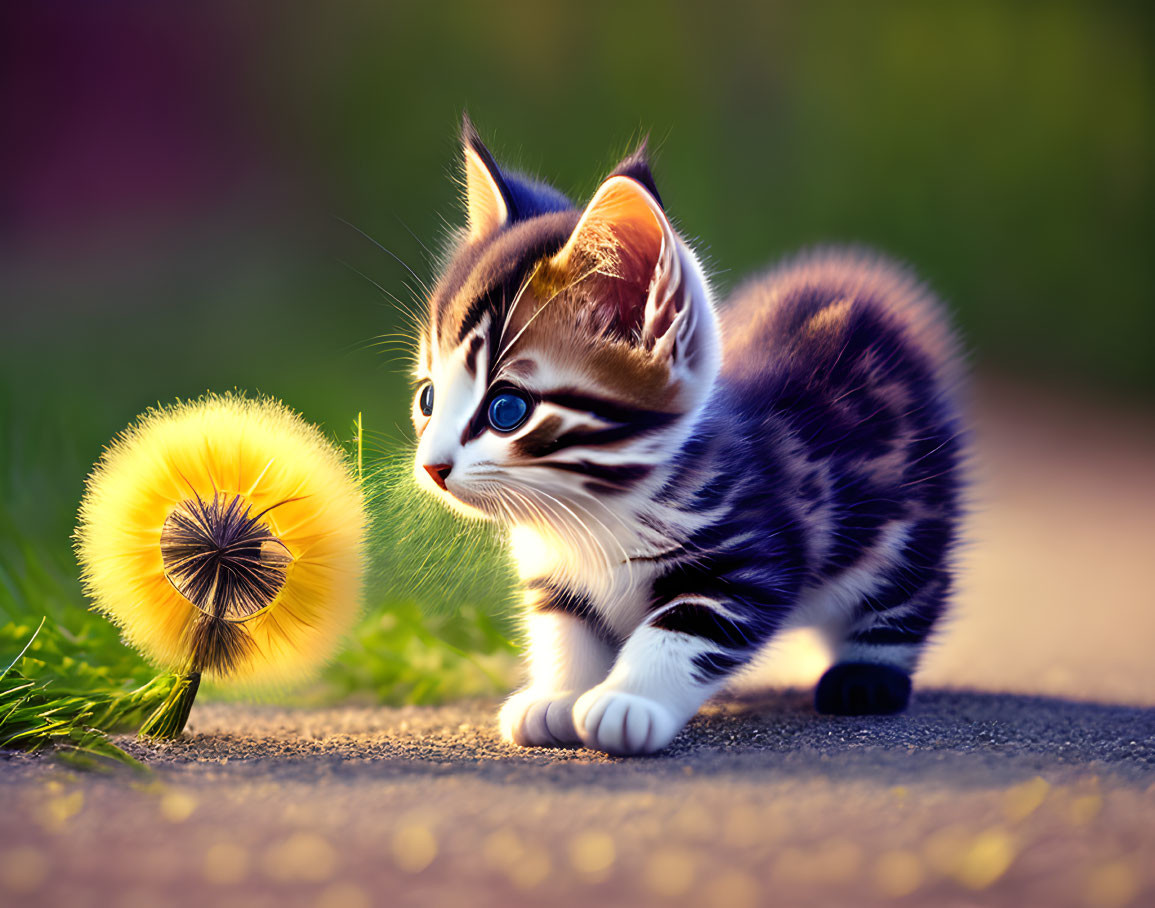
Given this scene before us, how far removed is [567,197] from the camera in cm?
111

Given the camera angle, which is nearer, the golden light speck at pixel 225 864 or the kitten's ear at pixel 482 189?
the golden light speck at pixel 225 864

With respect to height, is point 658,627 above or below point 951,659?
below

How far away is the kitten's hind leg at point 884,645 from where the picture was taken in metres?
1.04

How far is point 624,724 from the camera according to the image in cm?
79

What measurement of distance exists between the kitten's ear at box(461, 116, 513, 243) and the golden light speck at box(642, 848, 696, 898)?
637 millimetres

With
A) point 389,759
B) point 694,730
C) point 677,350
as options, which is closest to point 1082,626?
point 694,730

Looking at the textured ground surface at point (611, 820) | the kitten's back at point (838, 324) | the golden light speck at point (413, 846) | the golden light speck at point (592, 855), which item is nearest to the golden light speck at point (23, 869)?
the textured ground surface at point (611, 820)

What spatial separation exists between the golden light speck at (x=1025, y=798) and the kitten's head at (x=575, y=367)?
0.37m

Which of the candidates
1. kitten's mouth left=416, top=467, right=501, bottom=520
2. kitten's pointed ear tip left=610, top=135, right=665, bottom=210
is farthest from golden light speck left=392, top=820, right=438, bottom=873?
kitten's pointed ear tip left=610, top=135, right=665, bottom=210

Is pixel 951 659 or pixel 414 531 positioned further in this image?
pixel 951 659

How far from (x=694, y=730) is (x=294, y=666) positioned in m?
0.36

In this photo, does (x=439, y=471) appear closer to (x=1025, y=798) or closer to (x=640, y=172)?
(x=640, y=172)

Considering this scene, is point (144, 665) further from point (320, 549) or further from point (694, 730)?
point (694, 730)

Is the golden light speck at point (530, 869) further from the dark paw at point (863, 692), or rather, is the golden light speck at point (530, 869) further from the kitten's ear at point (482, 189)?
the kitten's ear at point (482, 189)
